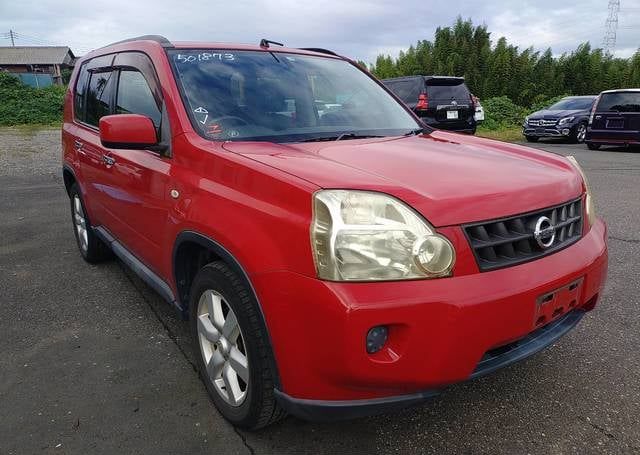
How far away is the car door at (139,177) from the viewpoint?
101 inches

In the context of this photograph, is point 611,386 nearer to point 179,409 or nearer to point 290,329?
point 290,329

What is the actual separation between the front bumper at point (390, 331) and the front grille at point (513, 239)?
43mm

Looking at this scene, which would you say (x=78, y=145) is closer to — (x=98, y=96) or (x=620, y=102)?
(x=98, y=96)

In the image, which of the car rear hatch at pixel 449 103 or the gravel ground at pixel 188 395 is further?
the car rear hatch at pixel 449 103

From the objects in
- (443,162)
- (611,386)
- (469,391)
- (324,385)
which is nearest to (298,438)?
(324,385)

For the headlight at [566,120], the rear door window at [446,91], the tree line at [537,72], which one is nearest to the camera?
the rear door window at [446,91]

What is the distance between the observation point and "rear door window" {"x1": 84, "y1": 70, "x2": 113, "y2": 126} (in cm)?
351

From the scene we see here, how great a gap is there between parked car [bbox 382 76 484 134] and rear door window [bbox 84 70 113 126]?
8.01 meters

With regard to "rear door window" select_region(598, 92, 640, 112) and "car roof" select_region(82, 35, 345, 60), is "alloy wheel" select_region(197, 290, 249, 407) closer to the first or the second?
"car roof" select_region(82, 35, 345, 60)

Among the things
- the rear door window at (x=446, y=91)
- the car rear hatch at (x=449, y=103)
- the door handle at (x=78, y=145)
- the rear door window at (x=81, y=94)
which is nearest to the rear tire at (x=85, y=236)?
the door handle at (x=78, y=145)

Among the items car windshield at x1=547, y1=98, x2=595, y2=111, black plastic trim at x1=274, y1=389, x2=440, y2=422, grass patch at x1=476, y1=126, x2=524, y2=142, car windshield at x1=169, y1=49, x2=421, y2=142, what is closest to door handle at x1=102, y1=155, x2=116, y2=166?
car windshield at x1=169, y1=49, x2=421, y2=142

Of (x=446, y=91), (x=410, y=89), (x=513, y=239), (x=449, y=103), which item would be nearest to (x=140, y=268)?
(x=513, y=239)

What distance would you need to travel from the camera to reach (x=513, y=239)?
1841mm

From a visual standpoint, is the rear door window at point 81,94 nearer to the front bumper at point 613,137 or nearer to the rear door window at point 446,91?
the rear door window at point 446,91
